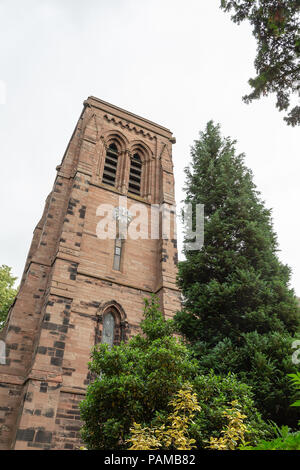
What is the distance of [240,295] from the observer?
28.5 ft

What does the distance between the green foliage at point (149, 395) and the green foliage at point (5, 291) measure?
63.8ft

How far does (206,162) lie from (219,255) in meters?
3.93

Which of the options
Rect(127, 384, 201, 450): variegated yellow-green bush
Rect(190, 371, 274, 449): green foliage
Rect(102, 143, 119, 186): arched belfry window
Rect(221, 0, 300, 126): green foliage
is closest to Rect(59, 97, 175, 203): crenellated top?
Rect(102, 143, 119, 186): arched belfry window

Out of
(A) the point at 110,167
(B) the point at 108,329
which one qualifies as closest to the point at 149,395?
(B) the point at 108,329

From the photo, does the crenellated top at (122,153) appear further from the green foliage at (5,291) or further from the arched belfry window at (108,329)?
the green foliage at (5,291)

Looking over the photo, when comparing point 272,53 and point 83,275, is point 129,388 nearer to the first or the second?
point 272,53

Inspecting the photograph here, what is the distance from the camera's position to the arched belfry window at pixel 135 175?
71.3ft

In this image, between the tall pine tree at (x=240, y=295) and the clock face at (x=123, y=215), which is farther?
the clock face at (x=123, y=215)

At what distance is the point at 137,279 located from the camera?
1730 centimetres

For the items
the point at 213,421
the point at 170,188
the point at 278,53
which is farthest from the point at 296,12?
the point at 170,188

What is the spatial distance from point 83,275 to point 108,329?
8.64 ft

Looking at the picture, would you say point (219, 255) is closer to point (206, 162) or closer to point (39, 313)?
point (206, 162)

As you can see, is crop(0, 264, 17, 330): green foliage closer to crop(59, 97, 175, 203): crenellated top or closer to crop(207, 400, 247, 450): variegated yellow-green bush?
crop(59, 97, 175, 203): crenellated top

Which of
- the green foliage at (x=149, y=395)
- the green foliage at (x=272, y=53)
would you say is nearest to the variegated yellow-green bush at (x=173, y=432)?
the green foliage at (x=149, y=395)
